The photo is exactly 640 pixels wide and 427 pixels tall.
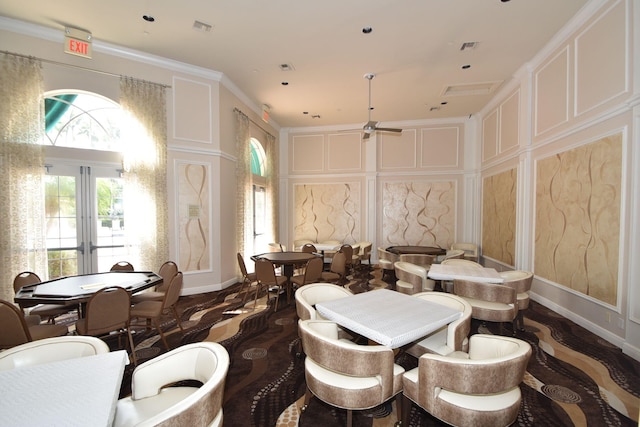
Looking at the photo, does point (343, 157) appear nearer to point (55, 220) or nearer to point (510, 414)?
point (55, 220)

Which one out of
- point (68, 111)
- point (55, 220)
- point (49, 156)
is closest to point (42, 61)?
point (68, 111)

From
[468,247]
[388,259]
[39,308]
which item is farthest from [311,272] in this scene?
[468,247]

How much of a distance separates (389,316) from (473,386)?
756 mm

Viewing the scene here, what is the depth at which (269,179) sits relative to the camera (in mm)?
7855

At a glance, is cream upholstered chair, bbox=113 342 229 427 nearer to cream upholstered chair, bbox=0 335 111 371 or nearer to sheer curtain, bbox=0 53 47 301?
cream upholstered chair, bbox=0 335 111 371

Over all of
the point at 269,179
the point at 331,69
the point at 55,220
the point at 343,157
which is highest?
the point at 331,69

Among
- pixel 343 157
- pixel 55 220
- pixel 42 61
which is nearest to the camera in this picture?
pixel 42 61

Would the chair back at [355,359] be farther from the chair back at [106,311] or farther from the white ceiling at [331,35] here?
the white ceiling at [331,35]

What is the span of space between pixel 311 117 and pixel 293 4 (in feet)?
14.0

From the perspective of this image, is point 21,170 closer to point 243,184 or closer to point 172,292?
point 172,292

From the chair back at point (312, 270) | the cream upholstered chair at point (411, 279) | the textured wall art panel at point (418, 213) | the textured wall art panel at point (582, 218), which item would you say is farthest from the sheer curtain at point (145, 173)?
the textured wall art panel at point (582, 218)

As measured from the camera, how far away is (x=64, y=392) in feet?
3.98

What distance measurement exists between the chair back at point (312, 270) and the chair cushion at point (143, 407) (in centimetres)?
286

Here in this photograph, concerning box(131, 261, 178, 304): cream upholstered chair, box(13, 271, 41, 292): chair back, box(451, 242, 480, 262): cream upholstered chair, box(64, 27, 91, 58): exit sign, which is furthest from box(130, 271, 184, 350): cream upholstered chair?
box(451, 242, 480, 262): cream upholstered chair
